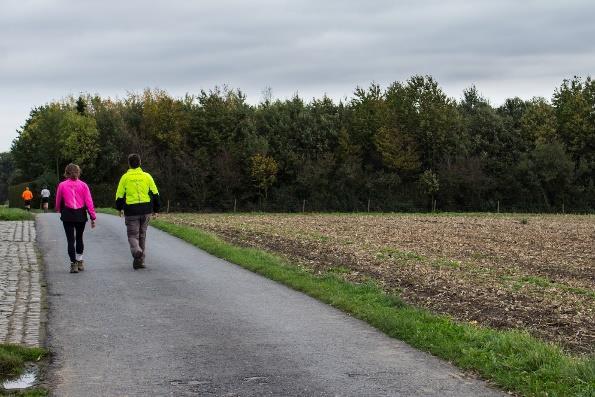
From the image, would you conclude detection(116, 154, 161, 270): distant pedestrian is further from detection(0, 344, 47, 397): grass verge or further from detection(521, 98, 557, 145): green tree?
detection(521, 98, 557, 145): green tree

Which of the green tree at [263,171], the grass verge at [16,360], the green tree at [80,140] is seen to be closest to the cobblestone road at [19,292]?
the grass verge at [16,360]

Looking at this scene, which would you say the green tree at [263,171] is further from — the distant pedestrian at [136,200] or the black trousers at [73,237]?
the black trousers at [73,237]

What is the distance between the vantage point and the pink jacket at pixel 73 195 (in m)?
14.4

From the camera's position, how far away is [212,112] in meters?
68.4

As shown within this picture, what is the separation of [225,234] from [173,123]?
44.2 m

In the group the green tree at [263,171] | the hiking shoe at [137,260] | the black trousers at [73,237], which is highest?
the green tree at [263,171]

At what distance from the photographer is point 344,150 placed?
66125 mm

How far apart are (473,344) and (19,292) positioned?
23.8ft

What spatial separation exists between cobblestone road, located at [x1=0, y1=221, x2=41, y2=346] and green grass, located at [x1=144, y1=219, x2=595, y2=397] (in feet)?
14.1

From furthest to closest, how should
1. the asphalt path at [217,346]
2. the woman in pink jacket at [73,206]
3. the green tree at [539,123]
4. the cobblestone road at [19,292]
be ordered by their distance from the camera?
1. the green tree at [539,123]
2. the woman in pink jacket at [73,206]
3. the cobblestone road at [19,292]
4. the asphalt path at [217,346]

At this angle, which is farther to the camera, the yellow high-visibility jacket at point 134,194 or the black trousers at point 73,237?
the yellow high-visibility jacket at point 134,194

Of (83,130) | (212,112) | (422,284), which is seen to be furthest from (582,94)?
(422,284)

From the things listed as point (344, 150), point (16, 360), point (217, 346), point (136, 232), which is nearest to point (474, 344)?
point (217, 346)

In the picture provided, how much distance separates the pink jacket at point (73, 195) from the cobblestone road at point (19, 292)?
1.46 m
